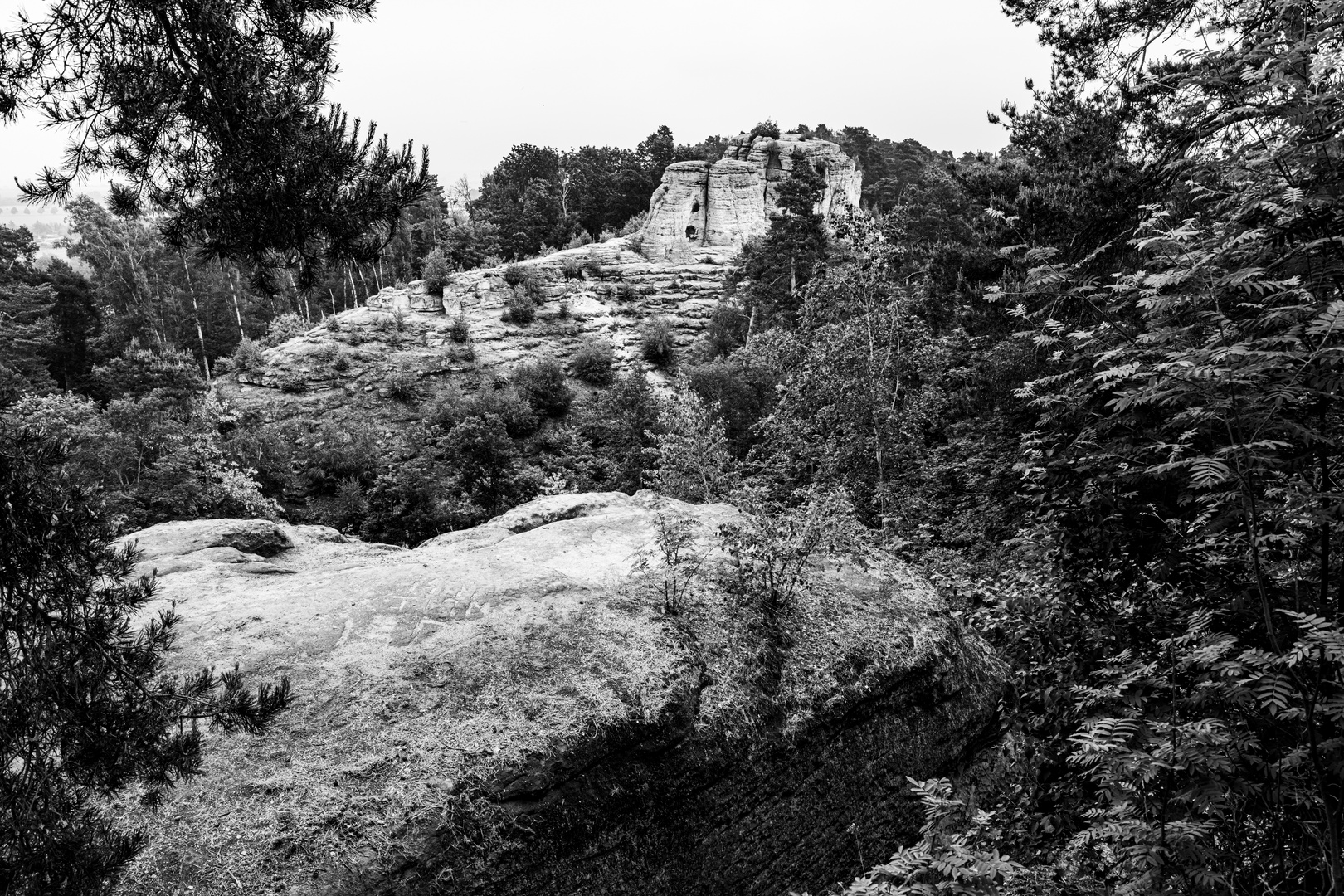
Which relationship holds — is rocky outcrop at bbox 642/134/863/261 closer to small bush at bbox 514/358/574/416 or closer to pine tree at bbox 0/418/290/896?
small bush at bbox 514/358/574/416

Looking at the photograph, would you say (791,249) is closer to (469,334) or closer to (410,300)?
(469,334)

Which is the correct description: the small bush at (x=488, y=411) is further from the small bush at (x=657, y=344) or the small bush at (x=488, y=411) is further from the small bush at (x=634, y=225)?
the small bush at (x=634, y=225)

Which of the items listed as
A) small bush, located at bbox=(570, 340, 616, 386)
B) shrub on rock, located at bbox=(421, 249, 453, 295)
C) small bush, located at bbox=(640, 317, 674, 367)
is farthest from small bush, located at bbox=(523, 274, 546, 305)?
small bush, located at bbox=(640, 317, 674, 367)

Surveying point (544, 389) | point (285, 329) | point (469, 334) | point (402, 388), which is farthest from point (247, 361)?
point (544, 389)

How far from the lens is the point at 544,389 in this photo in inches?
1072

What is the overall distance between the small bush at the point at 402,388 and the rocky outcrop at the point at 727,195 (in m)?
19.0

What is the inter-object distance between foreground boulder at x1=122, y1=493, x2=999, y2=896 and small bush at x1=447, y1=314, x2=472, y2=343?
2581 centimetres

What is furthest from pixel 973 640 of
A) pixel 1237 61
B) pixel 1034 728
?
pixel 1237 61

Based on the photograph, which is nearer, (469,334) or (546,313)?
(469,334)

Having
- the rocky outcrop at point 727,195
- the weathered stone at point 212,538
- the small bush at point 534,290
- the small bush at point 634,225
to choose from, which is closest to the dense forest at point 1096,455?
the weathered stone at point 212,538

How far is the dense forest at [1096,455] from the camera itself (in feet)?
7.11

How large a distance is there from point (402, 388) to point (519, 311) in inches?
297

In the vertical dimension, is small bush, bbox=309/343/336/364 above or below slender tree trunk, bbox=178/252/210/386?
below

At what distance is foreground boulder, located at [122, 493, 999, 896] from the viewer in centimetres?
382
